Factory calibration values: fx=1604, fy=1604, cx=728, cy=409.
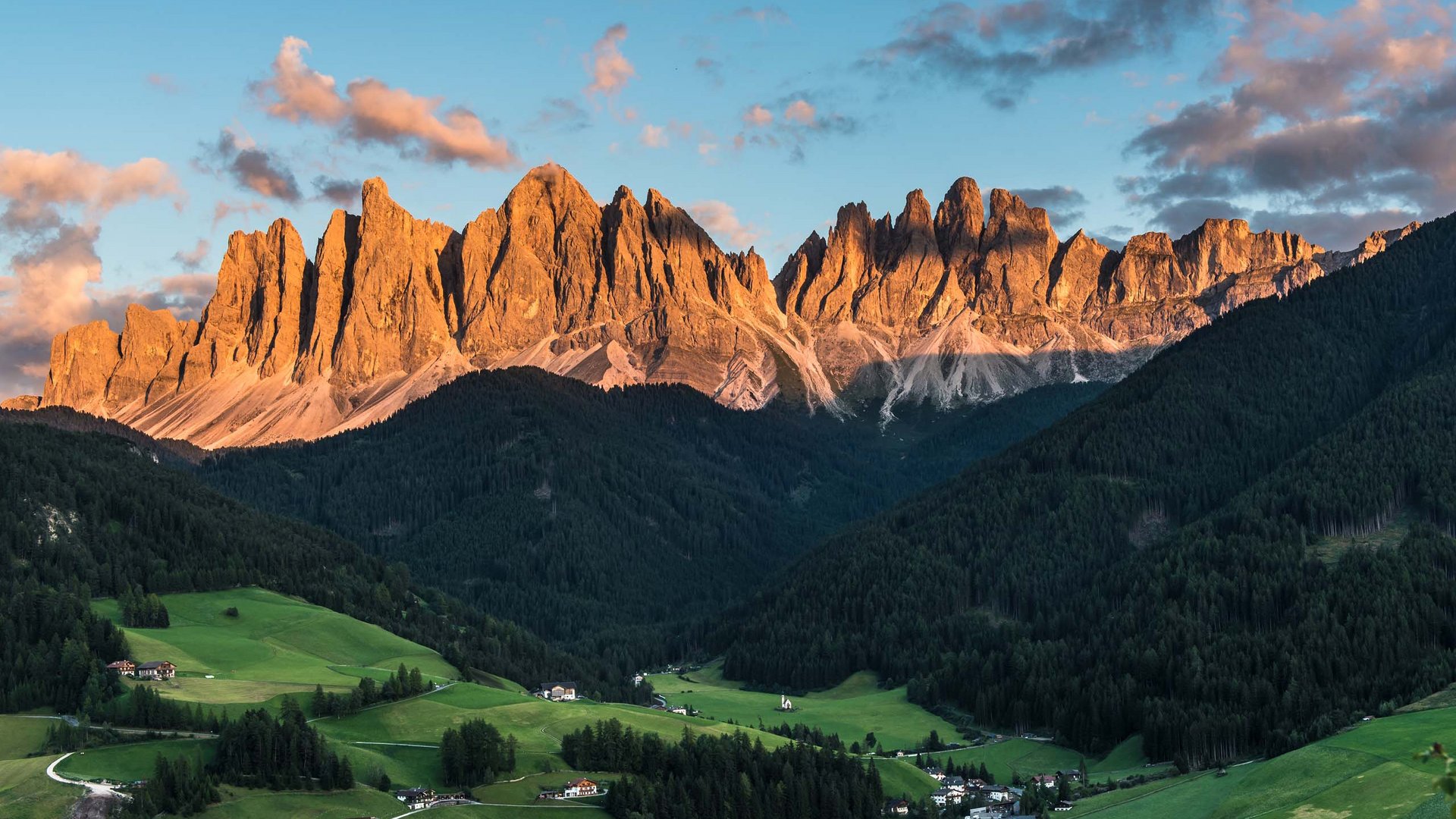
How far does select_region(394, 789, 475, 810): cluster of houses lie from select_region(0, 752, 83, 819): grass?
30.0 m

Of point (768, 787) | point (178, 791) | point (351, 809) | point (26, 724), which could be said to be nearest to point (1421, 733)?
point (768, 787)

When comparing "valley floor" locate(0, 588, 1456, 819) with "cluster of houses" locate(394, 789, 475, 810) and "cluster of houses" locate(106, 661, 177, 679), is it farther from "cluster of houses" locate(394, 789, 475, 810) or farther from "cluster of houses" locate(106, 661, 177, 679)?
"cluster of houses" locate(106, 661, 177, 679)

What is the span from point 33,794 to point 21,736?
26.3 metres

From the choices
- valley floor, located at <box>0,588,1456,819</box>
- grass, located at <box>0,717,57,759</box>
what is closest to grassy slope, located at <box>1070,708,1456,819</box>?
valley floor, located at <box>0,588,1456,819</box>

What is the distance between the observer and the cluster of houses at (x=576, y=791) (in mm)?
164500

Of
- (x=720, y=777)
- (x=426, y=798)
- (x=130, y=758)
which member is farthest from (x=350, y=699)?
(x=720, y=777)

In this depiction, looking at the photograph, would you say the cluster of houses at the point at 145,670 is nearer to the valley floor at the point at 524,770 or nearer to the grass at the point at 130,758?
the valley floor at the point at 524,770

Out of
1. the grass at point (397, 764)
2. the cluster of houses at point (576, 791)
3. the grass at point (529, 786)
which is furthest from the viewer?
the grass at point (397, 764)

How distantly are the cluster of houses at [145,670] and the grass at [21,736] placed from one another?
1503 cm

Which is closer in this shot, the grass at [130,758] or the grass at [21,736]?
the grass at [130,758]

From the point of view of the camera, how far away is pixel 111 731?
548ft

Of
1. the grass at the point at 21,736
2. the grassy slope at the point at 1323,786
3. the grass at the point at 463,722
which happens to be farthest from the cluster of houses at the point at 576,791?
the grass at the point at 21,736

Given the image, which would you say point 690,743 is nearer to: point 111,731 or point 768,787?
point 768,787

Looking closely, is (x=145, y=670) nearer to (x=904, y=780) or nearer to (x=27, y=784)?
(x=27, y=784)
